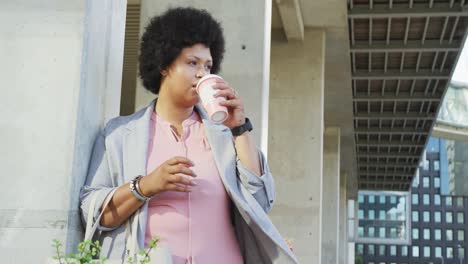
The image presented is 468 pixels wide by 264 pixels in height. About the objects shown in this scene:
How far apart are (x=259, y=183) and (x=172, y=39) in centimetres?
61

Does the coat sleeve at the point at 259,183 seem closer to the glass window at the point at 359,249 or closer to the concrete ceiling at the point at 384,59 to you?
the concrete ceiling at the point at 384,59

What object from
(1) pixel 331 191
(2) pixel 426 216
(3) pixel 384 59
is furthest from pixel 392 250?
(3) pixel 384 59

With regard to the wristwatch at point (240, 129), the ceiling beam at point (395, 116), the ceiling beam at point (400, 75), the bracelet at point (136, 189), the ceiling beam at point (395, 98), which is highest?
the ceiling beam at point (400, 75)

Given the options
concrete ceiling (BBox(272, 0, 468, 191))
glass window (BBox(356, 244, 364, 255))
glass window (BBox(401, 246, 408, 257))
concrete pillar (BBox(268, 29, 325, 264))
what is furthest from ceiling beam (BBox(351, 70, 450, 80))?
glass window (BBox(401, 246, 408, 257))

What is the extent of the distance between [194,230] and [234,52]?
4761mm

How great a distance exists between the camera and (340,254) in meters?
41.6

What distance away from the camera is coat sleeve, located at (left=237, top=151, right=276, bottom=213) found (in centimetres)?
275

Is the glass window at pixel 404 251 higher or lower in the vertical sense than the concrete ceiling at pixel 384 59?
lower

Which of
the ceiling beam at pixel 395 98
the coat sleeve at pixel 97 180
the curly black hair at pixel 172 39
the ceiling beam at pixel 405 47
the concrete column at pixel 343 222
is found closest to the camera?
the coat sleeve at pixel 97 180

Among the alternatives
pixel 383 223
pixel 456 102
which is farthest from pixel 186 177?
pixel 383 223

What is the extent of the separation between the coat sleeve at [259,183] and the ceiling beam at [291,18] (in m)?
13.7

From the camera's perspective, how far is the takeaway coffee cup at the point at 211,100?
261cm

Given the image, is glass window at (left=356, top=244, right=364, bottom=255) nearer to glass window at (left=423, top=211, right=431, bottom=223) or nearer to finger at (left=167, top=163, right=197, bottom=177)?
glass window at (left=423, top=211, right=431, bottom=223)

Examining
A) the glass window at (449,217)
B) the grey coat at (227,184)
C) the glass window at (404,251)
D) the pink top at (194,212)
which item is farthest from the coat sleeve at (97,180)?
the glass window at (449,217)
